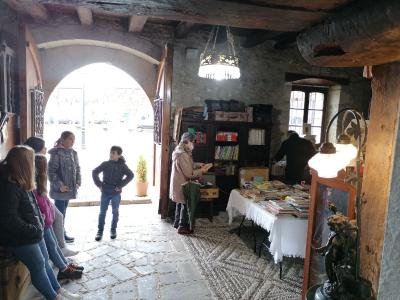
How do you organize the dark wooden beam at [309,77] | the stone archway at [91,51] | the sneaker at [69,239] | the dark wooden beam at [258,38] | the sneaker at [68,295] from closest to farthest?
the sneaker at [68,295] < the sneaker at [69,239] < the dark wooden beam at [258,38] < the stone archway at [91,51] < the dark wooden beam at [309,77]

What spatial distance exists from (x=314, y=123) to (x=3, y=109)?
5992 mm

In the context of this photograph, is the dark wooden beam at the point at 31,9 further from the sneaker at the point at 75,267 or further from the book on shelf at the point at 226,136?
the book on shelf at the point at 226,136

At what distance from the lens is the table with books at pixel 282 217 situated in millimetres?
3543

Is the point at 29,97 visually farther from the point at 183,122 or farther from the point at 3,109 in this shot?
the point at 183,122

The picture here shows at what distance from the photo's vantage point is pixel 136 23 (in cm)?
513

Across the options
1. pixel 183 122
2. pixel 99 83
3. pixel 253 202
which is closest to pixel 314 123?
pixel 183 122

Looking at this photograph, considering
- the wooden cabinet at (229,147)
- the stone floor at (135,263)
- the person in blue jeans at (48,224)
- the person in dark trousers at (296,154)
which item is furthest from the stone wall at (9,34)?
the person in dark trousers at (296,154)

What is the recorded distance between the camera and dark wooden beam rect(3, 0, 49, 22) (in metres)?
3.94

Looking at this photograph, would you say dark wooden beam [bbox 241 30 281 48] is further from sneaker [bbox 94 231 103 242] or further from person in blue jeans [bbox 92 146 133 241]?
sneaker [bbox 94 231 103 242]

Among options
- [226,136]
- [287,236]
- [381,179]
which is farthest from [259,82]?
[381,179]

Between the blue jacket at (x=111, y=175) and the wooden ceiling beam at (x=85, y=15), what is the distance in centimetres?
232

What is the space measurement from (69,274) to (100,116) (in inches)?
465

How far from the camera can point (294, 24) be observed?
173 cm

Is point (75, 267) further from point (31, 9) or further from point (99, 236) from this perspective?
point (31, 9)
